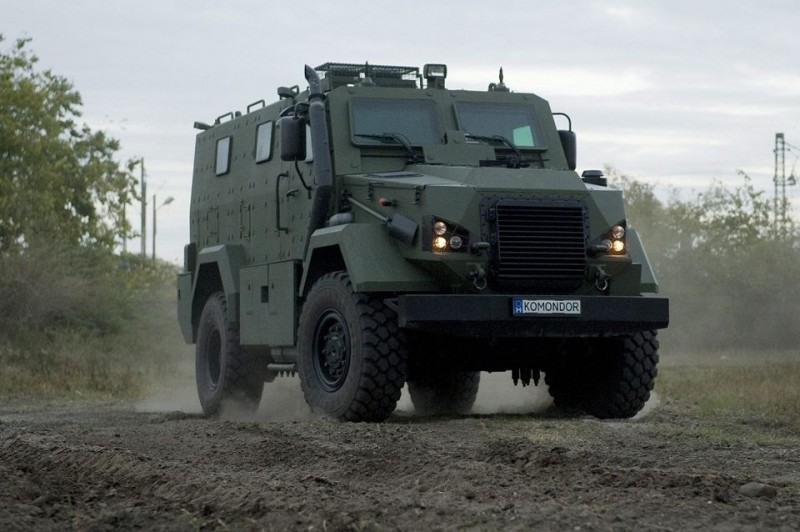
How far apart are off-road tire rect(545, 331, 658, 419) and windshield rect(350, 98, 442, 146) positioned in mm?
2173

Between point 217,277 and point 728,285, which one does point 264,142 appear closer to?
point 217,277

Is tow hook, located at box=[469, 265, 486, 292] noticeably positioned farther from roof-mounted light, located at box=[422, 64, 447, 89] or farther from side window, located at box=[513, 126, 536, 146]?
roof-mounted light, located at box=[422, 64, 447, 89]

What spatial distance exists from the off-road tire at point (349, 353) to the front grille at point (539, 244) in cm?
Result: 98

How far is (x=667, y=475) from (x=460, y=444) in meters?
2.44

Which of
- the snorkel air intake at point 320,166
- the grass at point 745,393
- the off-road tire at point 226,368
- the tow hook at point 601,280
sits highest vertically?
the snorkel air intake at point 320,166

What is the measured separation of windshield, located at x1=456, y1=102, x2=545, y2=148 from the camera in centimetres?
1392

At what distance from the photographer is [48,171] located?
3466 cm

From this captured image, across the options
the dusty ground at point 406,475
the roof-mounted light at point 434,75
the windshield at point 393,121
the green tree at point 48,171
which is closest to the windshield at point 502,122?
the windshield at point 393,121

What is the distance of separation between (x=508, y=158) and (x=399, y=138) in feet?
3.14

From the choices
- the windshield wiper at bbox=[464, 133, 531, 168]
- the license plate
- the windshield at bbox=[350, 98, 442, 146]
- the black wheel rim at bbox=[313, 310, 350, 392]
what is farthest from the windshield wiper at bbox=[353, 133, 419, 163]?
the license plate

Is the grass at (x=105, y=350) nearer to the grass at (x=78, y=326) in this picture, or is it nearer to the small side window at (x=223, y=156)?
the grass at (x=78, y=326)

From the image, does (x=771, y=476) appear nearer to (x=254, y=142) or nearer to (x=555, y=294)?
(x=555, y=294)

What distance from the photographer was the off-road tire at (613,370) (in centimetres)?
1299

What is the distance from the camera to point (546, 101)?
570 inches
